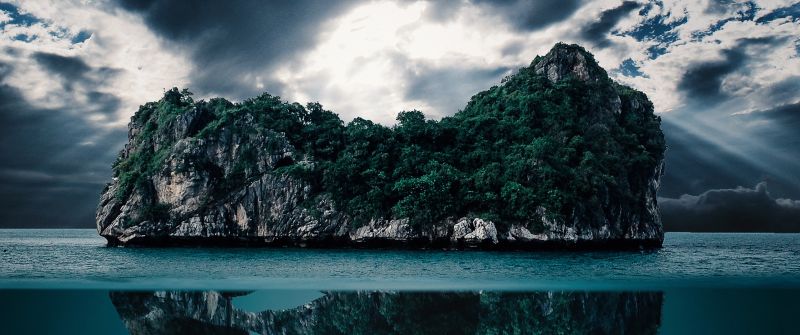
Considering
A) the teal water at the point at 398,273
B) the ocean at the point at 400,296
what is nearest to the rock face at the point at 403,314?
the ocean at the point at 400,296

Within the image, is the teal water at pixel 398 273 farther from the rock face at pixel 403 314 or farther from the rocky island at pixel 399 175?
the rocky island at pixel 399 175

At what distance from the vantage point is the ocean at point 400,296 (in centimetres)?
1382

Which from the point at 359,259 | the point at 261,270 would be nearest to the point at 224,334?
the point at 261,270

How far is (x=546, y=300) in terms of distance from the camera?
18.1 meters

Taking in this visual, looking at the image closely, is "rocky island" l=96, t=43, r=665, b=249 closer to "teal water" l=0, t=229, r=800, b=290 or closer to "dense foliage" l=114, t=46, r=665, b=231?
"dense foliage" l=114, t=46, r=665, b=231

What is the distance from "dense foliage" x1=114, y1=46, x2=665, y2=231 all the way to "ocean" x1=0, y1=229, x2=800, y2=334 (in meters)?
10.3

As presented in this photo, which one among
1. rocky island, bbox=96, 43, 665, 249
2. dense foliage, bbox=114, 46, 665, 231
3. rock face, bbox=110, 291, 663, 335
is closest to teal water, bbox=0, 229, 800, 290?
rock face, bbox=110, 291, 663, 335

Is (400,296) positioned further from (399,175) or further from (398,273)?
(399,175)

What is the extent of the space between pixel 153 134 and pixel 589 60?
44833mm

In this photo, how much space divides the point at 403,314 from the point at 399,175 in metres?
32.9

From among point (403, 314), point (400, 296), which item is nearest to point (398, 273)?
point (400, 296)

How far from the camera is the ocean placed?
13820mm

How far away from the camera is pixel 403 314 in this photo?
48.1 feet

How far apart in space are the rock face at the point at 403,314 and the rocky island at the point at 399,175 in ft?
75.7
